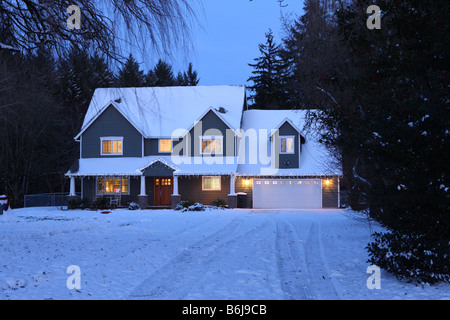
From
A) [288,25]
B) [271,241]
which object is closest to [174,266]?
[271,241]

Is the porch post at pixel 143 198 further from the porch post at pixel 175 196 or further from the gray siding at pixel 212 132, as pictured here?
the gray siding at pixel 212 132

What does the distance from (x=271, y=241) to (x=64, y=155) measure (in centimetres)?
3152

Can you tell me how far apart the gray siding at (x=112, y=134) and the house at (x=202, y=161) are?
0.07 metres

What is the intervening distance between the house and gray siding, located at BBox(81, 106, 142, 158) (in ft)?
0.24

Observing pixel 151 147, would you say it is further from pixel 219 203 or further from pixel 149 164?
pixel 219 203

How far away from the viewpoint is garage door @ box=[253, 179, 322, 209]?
100ft

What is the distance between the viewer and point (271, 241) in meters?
13.7

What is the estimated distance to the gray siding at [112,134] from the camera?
31969mm

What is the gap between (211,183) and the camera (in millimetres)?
31422

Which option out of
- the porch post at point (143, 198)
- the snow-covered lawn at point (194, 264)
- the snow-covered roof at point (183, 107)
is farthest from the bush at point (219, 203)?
the snow-covered lawn at point (194, 264)

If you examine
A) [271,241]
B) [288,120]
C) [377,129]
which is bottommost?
[271,241]
